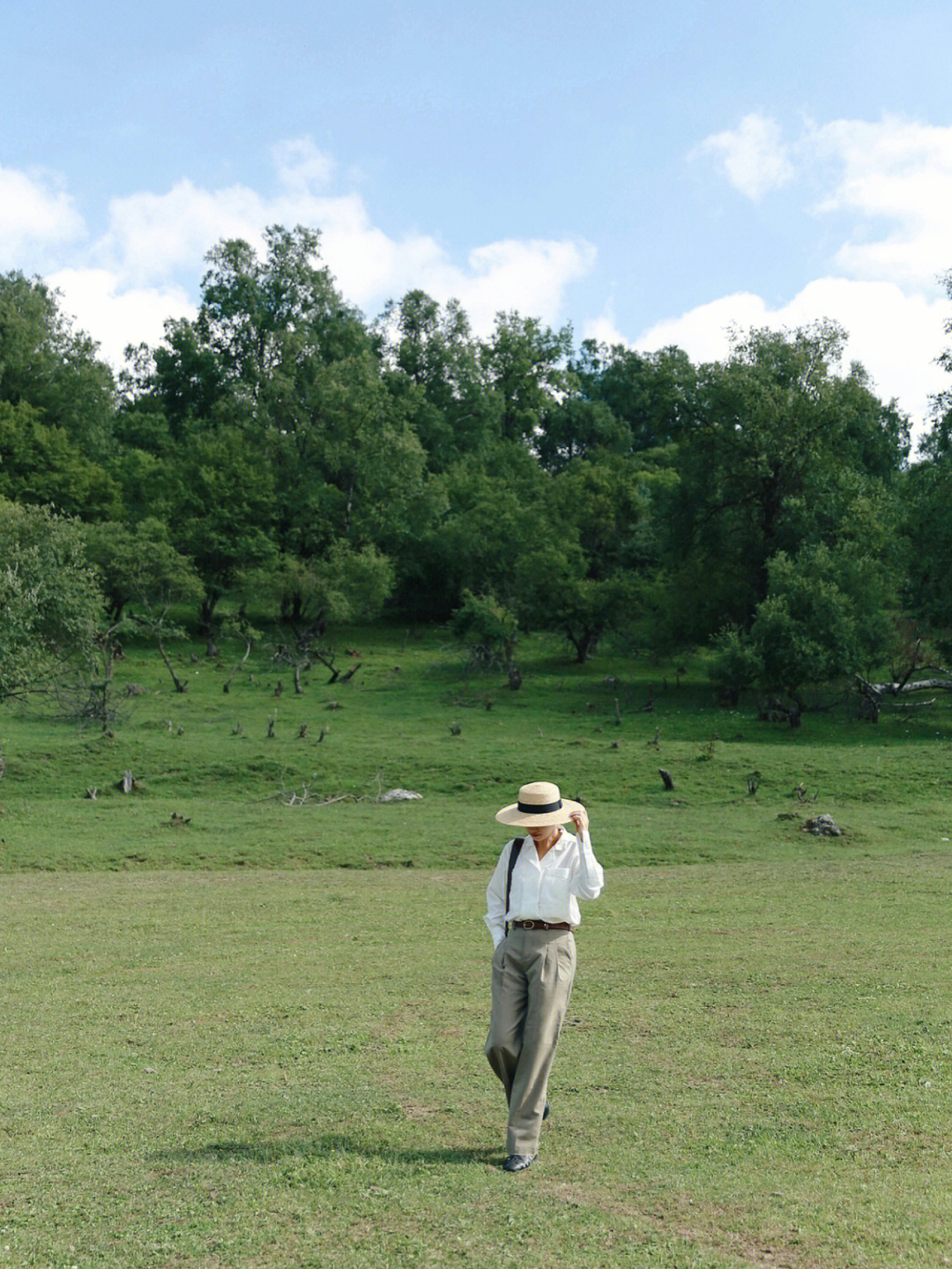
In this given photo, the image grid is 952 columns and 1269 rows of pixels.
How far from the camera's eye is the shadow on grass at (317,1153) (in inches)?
295

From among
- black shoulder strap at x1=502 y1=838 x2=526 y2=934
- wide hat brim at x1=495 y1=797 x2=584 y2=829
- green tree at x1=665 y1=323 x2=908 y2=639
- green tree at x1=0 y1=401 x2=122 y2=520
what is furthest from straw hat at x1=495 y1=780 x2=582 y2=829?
green tree at x1=0 y1=401 x2=122 y2=520

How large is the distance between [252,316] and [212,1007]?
71.5 metres

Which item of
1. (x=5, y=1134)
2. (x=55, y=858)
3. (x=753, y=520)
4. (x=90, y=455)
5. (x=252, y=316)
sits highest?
(x=252, y=316)

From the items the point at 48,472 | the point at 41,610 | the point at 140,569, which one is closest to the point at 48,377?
the point at 48,472

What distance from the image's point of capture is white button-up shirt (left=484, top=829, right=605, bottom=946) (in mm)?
7629

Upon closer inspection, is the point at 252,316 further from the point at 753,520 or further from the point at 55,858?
the point at 55,858

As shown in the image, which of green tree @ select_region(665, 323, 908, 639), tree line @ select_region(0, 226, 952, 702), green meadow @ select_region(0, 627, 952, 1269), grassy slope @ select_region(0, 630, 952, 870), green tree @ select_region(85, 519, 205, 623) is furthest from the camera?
green tree @ select_region(85, 519, 205, 623)

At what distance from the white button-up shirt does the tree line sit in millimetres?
25293

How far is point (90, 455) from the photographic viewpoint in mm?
71250

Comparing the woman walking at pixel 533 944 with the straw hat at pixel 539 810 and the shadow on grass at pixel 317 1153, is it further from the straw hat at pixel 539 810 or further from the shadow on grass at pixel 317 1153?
the shadow on grass at pixel 317 1153

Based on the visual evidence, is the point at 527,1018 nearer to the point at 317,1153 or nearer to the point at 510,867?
the point at 510,867

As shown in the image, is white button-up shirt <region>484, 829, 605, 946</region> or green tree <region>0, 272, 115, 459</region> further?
green tree <region>0, 272, 115, 459</region>

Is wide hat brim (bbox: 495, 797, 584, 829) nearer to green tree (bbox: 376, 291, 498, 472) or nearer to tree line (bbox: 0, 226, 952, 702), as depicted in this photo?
tree line (bbox: 0, 226, 952, 702)

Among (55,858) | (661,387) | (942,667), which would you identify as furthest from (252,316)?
(55,858)
